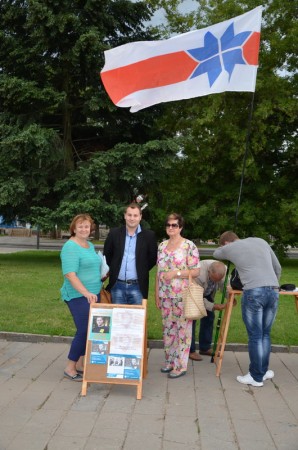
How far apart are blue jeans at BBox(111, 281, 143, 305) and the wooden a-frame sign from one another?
1.26ft

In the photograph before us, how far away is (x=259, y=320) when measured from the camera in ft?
17.0

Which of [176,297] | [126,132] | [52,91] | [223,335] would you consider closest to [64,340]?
[176,297]

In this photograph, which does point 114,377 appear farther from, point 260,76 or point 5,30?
point 260,76

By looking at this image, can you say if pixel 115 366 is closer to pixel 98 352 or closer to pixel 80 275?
pixel 98 352

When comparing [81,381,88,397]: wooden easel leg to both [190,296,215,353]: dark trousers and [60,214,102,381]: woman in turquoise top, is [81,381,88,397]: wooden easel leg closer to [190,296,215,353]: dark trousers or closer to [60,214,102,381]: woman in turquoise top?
[60,214,102,381]: woman in turquoise top

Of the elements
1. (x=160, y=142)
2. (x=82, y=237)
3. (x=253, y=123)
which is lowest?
(x=82, y=237)

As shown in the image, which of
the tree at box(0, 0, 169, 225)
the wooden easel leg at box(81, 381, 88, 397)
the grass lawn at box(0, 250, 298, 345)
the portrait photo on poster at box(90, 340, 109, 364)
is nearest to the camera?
the wooden easel leg at box(81, 381, 88, 397)

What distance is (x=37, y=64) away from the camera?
17641 millimetres

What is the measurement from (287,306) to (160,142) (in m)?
8.54

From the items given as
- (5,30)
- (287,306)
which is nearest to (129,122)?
(5,30)

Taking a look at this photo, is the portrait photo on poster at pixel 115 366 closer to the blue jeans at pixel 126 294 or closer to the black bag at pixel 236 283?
the blue jeans at pixel 126 294

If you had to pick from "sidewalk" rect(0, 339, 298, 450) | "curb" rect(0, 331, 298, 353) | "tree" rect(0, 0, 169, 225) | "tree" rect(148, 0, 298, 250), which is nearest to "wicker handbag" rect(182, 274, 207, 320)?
"sidewalk" rect(0, 339, 298, 450)

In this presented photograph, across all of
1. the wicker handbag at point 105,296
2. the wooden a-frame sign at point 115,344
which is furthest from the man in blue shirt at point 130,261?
the wooden a-frame sign at point 115,344

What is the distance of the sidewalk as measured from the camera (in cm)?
378
